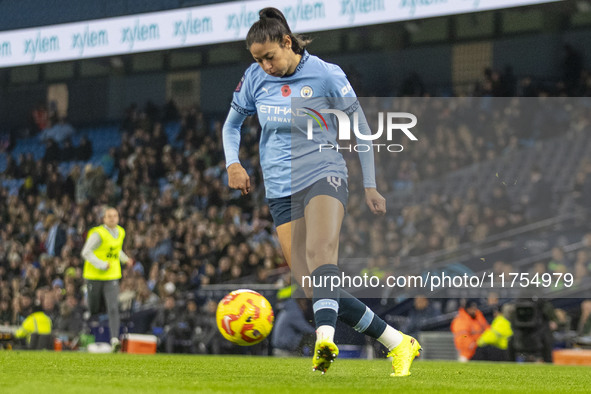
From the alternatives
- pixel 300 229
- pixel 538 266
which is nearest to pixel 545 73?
pixel 538 266

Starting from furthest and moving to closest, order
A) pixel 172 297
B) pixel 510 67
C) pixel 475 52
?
pixel 475 52, pixel 510 67, pixel 172 297

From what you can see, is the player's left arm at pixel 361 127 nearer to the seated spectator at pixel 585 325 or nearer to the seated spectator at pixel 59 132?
the seated spectator at pixel 585 325

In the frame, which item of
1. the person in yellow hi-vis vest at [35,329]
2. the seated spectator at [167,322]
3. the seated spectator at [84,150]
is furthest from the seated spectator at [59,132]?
the seated spectator at [167,322]

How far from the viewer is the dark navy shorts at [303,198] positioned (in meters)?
5.51

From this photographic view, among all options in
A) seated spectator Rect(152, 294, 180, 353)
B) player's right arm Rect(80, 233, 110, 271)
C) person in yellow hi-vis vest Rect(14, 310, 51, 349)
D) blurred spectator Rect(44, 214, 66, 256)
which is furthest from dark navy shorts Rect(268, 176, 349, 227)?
blurred spectator Rect(44, 214, 66, 256)

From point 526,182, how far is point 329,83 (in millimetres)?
6386

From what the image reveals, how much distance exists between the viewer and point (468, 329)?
1269 cm

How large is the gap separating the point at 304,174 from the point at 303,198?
14 centimetres

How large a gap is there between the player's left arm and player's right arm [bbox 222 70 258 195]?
1.74 feet

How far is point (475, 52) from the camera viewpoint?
758 inches

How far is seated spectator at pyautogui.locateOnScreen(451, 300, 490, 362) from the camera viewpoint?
12.6 metres

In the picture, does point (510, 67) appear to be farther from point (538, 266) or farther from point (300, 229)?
point (300, 229)

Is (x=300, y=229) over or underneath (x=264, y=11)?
underneath

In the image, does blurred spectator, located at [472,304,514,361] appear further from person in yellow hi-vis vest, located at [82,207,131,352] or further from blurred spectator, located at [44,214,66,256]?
blurred spectator, located at [44,214,66,256]
